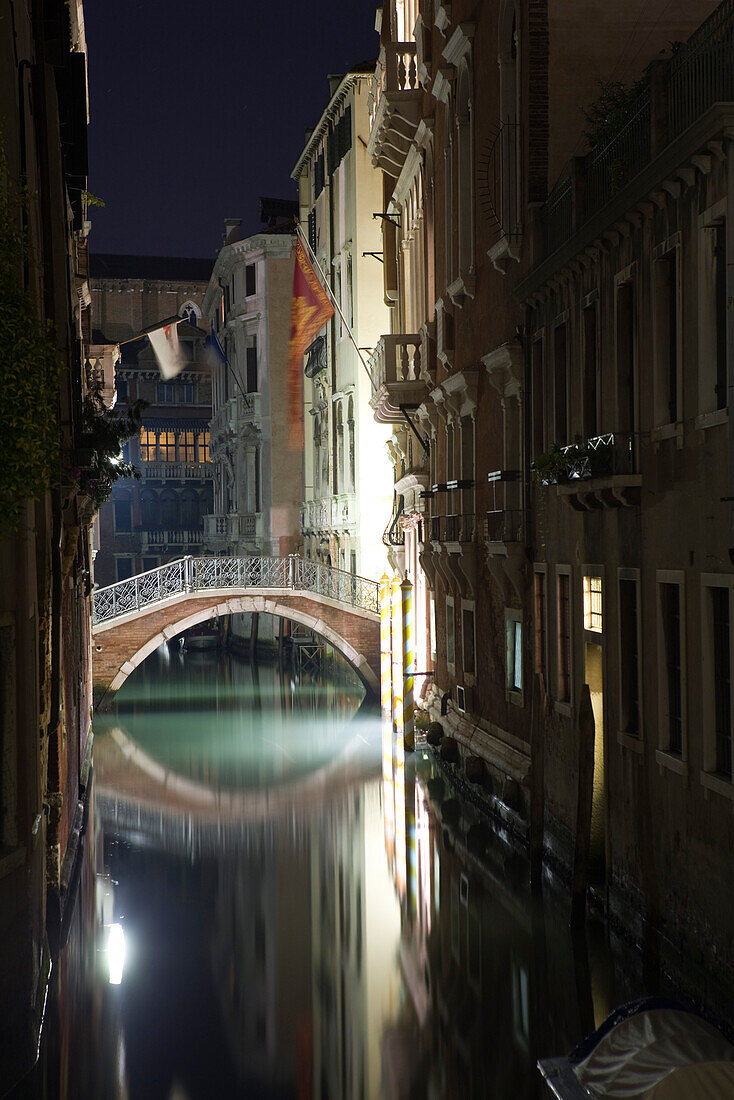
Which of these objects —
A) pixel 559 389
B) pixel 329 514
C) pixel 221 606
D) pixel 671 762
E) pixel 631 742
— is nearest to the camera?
pixel 671 762

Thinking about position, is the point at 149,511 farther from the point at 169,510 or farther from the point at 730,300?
the point at 730,300

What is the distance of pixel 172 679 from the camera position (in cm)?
3362

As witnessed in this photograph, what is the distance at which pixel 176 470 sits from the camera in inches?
2098

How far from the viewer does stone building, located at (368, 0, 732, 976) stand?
9.36 m

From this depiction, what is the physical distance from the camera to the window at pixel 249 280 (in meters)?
41.8

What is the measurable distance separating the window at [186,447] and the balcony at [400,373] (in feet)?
105

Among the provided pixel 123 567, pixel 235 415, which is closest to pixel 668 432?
pixel 235 415

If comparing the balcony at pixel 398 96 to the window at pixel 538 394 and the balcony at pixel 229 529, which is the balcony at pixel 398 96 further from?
the balcony at pixel 229 529

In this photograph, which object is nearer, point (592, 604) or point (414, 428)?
point (592, 604)

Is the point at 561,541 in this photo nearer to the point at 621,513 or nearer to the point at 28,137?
the point at 621,513

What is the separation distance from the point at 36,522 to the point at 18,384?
3.57 metres

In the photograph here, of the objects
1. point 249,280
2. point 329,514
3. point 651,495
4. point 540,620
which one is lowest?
point 540,620

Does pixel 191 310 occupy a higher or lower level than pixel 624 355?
higher

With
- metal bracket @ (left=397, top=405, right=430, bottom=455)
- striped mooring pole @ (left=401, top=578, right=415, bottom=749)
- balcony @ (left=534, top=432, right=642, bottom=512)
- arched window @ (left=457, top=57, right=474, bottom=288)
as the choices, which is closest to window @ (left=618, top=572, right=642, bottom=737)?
balcony @ (left=534, top=432, right=642, bottom=512)
